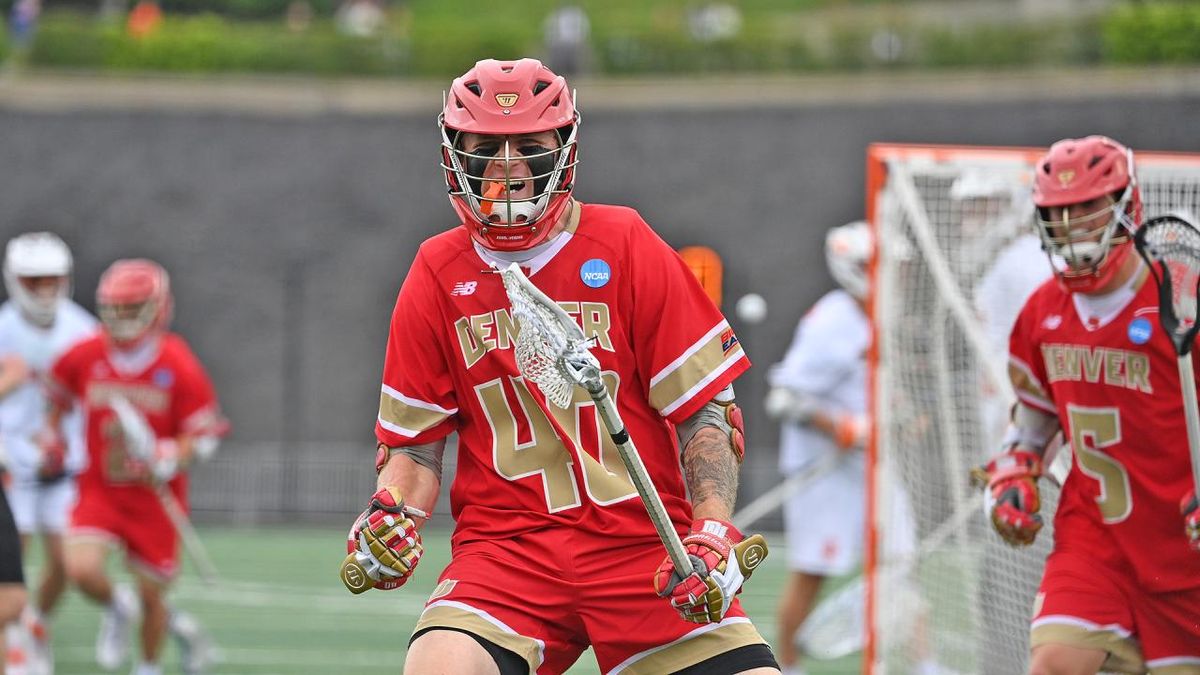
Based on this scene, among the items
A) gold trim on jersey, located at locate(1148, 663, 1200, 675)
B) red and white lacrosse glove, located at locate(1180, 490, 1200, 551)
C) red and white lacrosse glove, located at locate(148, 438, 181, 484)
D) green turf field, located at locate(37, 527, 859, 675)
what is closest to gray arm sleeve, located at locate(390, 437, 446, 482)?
red and white lacrosse glove, located at locate(1180, 490, 1200, 551)

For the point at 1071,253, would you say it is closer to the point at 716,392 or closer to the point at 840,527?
the point at 716,392

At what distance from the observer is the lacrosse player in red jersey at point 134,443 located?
9.11 meters

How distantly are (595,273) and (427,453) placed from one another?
Answer: 24.7 inches

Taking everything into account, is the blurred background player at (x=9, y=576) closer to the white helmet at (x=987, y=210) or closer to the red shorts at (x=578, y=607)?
the red shorts at (x=578, y=607)

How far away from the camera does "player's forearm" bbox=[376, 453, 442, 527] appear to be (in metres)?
A: 4.35

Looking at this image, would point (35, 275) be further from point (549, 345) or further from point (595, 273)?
point (549, 345)

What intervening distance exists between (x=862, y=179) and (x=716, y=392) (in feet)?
53.6

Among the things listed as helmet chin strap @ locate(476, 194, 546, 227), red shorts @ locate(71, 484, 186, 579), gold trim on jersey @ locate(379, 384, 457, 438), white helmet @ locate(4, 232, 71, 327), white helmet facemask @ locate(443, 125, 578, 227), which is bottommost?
red shorts @ locate(71, 484, 186, 579)

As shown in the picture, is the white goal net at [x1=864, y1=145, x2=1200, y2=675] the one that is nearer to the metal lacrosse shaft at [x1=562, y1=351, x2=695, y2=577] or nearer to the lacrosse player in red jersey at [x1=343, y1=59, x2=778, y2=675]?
the lacrosse player in red jersey at [x1=343, y1=59, x2=778, y2=675]

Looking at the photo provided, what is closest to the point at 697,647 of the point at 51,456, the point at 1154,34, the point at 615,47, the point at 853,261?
the point at 853,261

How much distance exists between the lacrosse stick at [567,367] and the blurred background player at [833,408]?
16.0 ft

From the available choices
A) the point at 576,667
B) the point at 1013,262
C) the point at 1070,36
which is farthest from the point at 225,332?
the point at 1013,262

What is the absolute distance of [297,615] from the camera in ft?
38.1

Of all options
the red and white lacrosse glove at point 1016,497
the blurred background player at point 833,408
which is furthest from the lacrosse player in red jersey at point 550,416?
the blurred background player at point 833,408
